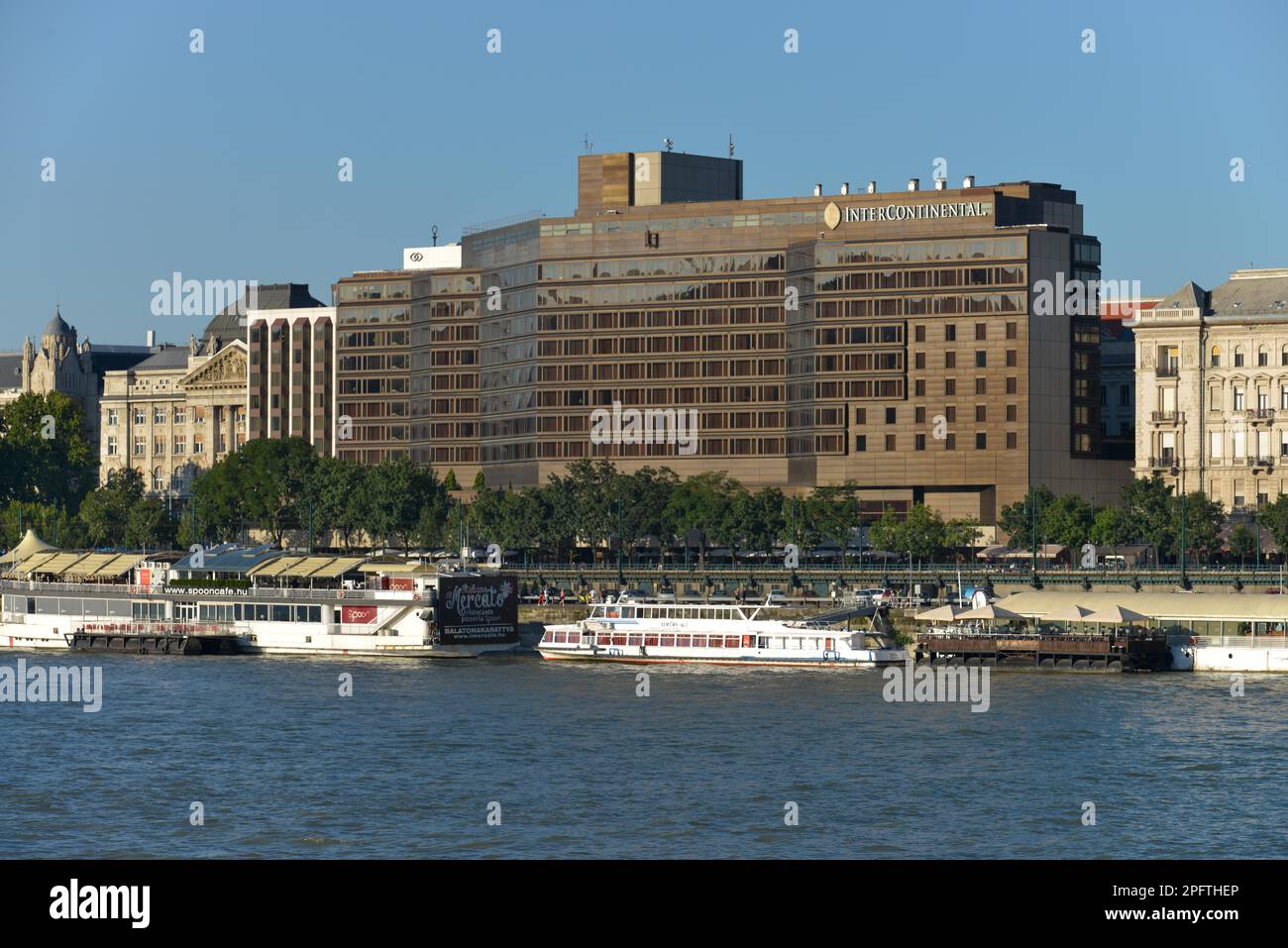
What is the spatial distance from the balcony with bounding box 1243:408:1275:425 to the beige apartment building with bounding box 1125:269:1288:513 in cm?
9

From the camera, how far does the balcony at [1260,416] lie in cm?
18675

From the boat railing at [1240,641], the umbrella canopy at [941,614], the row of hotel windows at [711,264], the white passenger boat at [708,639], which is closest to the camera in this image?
the boat railing at [1240,641]

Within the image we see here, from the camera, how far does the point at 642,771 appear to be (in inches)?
2675

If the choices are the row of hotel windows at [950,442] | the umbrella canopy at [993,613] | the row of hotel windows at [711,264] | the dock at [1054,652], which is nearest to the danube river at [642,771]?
the dock at [1054,652]

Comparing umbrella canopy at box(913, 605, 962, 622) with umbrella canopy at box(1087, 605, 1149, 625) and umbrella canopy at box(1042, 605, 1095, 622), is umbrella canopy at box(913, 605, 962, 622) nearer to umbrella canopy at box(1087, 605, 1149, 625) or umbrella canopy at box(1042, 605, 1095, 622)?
umbrella canopy at box(1042, 605, 1095, 622)

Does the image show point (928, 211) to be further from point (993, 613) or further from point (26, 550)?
point (26, 550)

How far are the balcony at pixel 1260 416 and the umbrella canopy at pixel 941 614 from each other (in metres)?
77.2

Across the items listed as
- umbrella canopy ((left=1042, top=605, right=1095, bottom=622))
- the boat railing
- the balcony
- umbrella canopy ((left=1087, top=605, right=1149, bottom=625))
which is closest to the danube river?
the boat railing

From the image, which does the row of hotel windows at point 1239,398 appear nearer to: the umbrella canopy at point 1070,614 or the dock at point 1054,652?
the umbrella canopy at point 1070,614

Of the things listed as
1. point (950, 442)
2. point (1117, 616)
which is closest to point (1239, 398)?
point (950, 442)

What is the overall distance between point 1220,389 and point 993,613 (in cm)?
8106
